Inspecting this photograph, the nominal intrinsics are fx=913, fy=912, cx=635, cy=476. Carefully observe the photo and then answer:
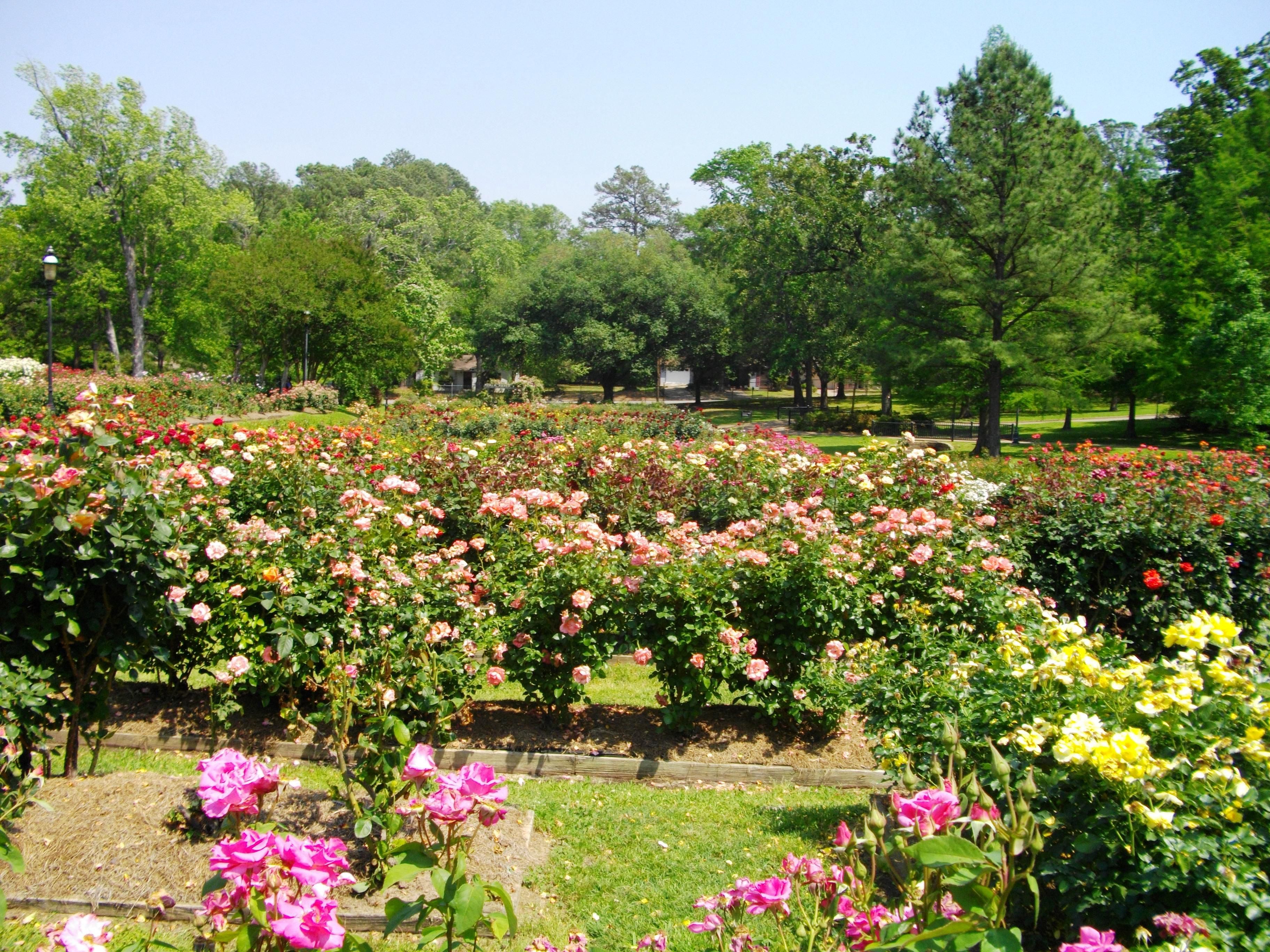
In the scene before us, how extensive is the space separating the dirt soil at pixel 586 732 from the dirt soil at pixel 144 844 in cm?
109

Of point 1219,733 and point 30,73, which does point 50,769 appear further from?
point 30,73

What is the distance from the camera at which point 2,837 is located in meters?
2.53

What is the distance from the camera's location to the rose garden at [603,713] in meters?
2.09

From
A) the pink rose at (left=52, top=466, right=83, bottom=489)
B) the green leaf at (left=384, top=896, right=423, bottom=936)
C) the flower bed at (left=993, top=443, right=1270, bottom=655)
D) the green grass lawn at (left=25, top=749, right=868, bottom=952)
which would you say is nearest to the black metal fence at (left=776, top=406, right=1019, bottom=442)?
the flower bed at (left=993, top=443, right=1270, bottom=655)

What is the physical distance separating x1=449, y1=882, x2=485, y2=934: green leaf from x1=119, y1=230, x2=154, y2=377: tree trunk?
157 ft

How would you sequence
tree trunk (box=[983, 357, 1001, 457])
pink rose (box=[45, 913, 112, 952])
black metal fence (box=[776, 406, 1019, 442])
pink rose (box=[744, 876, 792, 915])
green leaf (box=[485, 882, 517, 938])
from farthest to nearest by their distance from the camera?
black metal fence (box=[776, 406, 1019, 442])
tree trunk (box=[983, 357, 1001, 457])
pink rose (box=[744, 876, 792, 915])
green leaf (box=[485, 882, 517, 938])
pink rose (box=[45, 913, 112, 952])

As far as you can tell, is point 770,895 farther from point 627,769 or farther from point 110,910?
point 627,769

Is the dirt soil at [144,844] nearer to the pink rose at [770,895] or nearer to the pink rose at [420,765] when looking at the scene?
the pink rose at [420,765]

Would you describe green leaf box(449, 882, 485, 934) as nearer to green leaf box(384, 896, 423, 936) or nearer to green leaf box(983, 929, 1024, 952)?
green leaf box(384, 896, 423, 936)

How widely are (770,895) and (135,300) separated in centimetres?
4925

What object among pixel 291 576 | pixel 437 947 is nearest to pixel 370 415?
pixel 291 576

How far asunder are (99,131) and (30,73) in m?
3.78

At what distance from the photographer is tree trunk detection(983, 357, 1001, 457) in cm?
2472

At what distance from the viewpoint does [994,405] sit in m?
25.1
